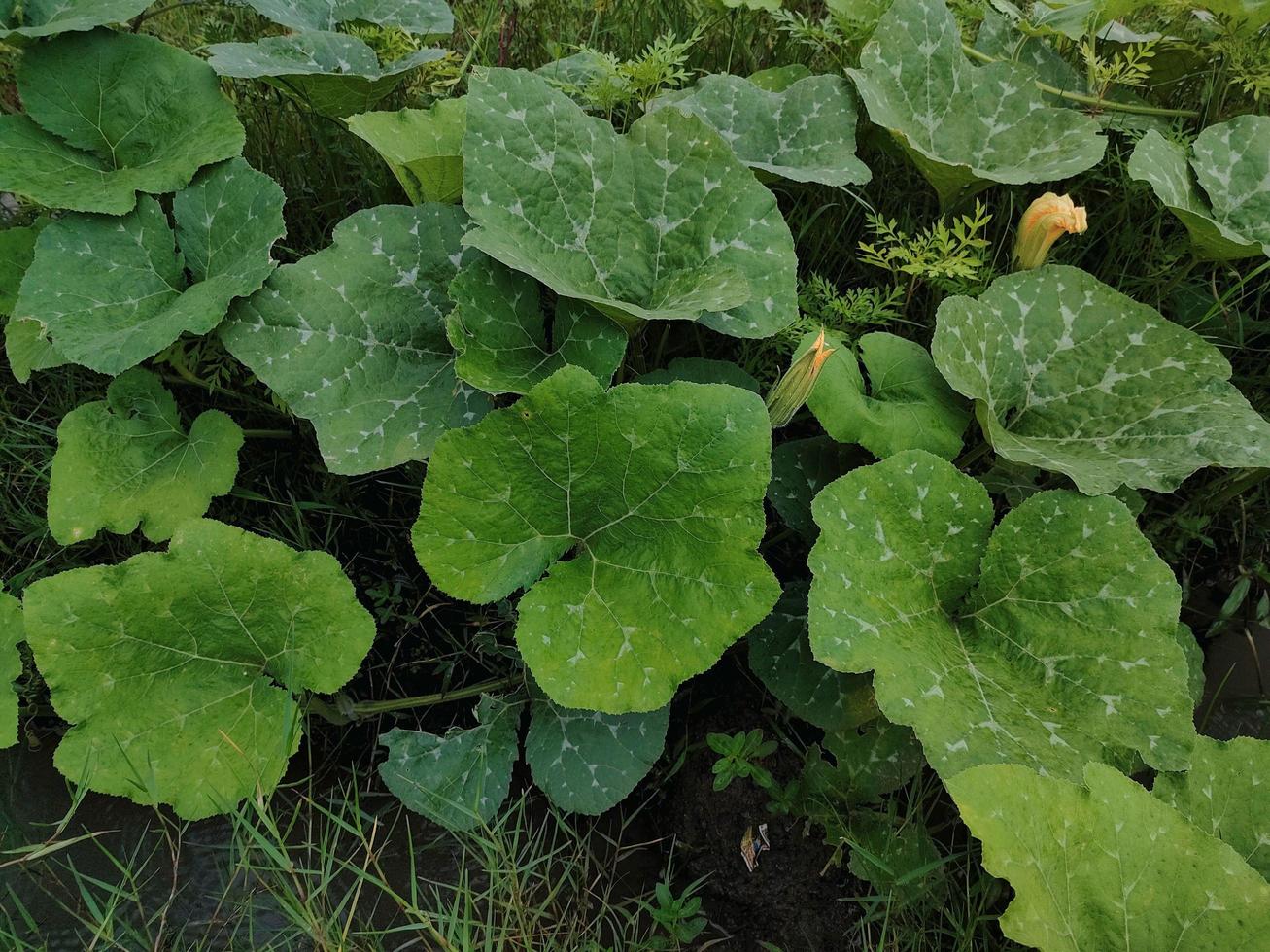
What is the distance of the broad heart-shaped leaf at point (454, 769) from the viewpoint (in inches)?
70.4

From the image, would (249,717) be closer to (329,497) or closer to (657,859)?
(329,497)

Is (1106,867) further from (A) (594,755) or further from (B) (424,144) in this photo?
(B) (424,144)

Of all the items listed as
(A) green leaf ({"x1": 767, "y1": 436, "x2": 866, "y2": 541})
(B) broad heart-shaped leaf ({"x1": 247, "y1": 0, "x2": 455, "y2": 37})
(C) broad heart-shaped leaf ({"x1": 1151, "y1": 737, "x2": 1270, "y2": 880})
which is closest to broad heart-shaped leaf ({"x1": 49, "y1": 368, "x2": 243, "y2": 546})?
(B) broad heart-shaped leaf ({"x1": 247, "y1": 0, "x2": 455, "y2": 37})

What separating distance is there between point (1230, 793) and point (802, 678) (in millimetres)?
825

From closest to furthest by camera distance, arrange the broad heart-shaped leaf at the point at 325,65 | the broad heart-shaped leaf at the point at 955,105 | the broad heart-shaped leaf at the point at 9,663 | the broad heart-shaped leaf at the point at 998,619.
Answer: the broad heart-shaped leaf at the point at 998,619, the broad heart-shaped leaf at the point at 9,663, the broad heart-shaped leaf at the point at 325,65, the broad heart-shaped leaf at the point at 955,105

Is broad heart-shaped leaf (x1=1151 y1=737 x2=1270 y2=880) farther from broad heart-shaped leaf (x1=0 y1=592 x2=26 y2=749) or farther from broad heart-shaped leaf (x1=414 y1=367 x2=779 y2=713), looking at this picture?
broad heart-shaped leaf (x1=0 y1=592 x2=26 y2=749)

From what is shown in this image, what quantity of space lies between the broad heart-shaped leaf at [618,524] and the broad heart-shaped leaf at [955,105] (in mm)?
1042

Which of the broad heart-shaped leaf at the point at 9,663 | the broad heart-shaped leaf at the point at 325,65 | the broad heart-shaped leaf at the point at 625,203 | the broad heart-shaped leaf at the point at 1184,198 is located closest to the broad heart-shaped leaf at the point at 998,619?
the broad heart-shaped leaf at the point at 625,203

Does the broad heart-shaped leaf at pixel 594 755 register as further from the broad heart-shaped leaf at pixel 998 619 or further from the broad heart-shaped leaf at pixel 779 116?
the broad heart-shaped leaf at pixel 779 116

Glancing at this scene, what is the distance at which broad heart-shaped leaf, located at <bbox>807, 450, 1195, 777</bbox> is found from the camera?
1.54m

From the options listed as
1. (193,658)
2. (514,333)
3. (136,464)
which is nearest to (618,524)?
(514,333)

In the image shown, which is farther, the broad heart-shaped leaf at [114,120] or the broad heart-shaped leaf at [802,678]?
the broad heart-shaped leaf at [114,120]

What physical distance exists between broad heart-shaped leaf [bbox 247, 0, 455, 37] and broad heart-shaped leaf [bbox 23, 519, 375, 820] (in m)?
1.45

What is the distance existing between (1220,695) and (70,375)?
3.05 meters
